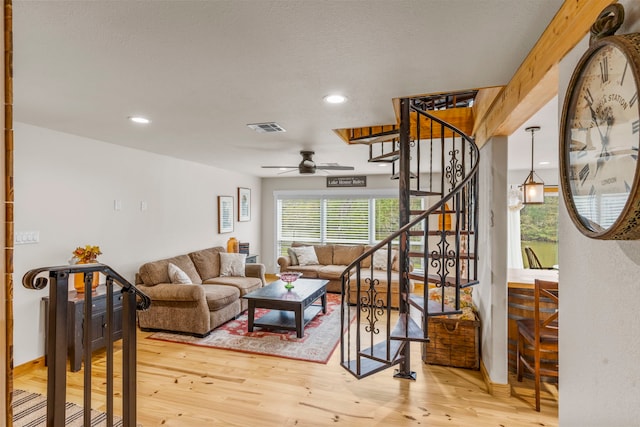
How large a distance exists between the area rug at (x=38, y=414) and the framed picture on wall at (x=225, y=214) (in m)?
3.74

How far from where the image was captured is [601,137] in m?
1.04

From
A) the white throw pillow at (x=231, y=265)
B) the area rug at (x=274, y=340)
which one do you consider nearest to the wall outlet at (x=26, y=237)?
the area rug at (x=274, y=340)

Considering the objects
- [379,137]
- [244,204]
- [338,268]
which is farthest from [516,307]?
[244,204]

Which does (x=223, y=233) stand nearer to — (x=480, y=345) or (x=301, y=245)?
(x=301, y=245)

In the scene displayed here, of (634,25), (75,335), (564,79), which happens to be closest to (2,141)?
(634,25)

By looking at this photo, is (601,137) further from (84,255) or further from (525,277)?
(84,255)

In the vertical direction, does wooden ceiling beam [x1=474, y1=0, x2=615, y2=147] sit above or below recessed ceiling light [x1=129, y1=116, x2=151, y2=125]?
below

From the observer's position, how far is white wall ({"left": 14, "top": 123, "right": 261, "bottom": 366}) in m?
3.16

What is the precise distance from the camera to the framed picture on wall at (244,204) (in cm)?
688

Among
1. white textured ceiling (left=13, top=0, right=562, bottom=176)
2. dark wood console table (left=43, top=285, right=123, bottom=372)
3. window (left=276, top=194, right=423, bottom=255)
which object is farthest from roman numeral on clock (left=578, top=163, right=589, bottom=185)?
window (left=276, top=194, right=423, bottom=255)

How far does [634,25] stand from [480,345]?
9.73ft

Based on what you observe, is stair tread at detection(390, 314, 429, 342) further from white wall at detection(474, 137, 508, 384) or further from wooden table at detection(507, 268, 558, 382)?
wooden table at detection(507, 268, 558, 382)

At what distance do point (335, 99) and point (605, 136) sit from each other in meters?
1.79

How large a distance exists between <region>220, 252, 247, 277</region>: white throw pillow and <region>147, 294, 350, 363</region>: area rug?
1066mm
